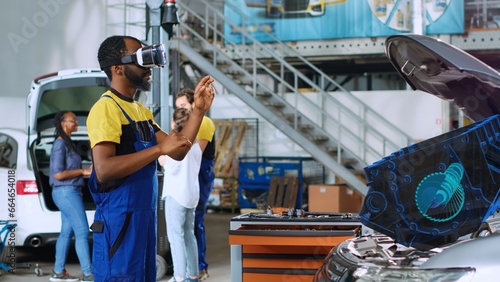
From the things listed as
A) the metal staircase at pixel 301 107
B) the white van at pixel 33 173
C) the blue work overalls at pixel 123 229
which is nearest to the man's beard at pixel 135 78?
the blue work overalls at pixel 123 229

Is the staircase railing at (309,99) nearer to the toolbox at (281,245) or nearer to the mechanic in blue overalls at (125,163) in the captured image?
the toolbox at (281,245)

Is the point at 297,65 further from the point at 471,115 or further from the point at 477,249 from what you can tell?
the point at 477,249

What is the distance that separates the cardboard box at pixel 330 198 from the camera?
11680 millimetres

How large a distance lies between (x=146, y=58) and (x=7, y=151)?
4733 mm

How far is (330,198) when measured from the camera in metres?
11.7

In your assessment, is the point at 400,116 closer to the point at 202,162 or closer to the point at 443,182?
the point at 202,162

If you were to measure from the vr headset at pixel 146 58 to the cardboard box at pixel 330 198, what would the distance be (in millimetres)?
8452

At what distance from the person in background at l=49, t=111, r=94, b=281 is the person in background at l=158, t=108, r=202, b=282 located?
100 cm

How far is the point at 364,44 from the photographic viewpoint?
1320cm

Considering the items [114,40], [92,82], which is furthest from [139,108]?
[92,82]

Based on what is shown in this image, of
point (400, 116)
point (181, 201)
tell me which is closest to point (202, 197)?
point (181, 201)

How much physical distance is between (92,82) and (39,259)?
6.80ft

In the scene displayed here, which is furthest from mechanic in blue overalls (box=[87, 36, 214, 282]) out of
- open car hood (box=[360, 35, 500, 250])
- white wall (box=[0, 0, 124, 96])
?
white wall (box=[0, 0, 124, 96])

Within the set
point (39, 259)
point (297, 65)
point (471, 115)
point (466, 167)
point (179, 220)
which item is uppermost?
point (297, 65)
